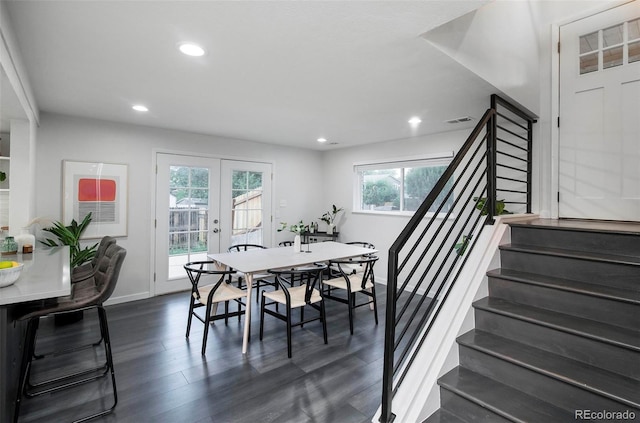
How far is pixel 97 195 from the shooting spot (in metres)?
3.91

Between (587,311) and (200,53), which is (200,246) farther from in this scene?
(587,311)

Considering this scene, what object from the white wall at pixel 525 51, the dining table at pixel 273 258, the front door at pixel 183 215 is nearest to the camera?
the white wall at pixel 525 51

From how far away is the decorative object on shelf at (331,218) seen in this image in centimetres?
586

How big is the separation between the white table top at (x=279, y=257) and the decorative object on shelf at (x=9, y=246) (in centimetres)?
163

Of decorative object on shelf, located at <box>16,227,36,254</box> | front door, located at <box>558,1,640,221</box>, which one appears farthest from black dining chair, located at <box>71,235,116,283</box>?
front door, located at <box>558,1,640,221</box>

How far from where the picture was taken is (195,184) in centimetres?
471

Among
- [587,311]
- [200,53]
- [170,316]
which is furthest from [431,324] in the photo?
[170,316]

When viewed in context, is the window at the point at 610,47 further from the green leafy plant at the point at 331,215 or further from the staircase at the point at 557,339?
the green leafy plant at the point at 331,215

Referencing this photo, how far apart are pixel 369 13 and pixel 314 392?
2.39m

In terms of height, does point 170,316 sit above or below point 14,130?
below

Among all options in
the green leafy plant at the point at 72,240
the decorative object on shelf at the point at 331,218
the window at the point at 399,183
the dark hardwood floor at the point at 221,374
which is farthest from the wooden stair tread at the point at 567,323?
the decorative object on shelf at the point at 331,218

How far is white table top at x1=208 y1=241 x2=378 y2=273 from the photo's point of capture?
3088mm

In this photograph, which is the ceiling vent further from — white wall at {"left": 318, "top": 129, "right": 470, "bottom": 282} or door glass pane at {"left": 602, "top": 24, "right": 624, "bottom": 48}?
door glass pane at {"left": 602, "top": 24, "right": 624, "bottom": 48}
